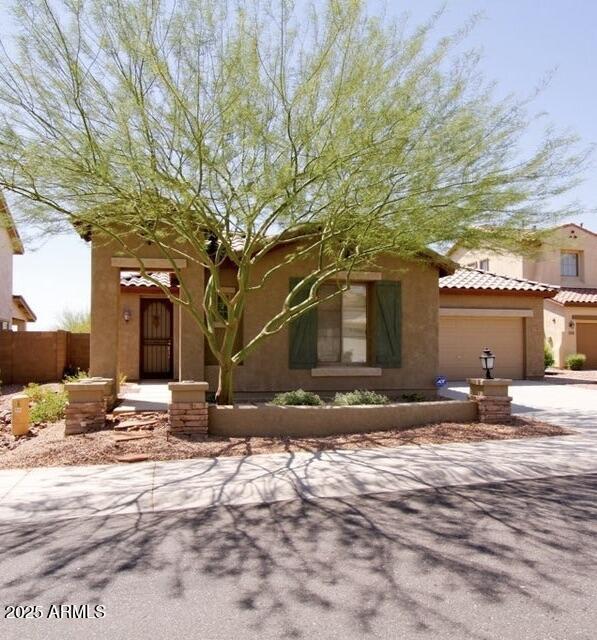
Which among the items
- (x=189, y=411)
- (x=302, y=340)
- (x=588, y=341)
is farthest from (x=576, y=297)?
(x=189, y=411)

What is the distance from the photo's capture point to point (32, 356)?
1683cm

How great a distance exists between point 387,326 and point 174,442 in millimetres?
6206

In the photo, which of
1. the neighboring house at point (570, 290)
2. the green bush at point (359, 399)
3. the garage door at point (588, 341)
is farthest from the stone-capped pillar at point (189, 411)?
the garage door at point (588, 341)

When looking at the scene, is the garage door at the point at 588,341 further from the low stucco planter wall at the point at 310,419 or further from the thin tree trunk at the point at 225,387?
the thin tree trunk at the point at 225,387

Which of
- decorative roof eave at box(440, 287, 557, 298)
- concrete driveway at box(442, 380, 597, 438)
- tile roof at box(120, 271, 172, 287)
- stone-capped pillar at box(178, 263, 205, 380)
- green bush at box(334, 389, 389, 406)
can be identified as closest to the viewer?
green bush at box(334, 389, 389, 406)

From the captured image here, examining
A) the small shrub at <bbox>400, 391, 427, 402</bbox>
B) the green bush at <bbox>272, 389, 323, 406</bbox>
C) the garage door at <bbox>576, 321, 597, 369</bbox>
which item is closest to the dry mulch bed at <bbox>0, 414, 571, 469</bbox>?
the green bush at <bbox>272, 389, 323, 406</bbox>

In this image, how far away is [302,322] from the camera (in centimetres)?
1227

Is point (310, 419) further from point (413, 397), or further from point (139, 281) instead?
point (139, 281)

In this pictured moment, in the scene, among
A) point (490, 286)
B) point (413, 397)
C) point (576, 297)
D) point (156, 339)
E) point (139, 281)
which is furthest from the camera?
point (576, 297)

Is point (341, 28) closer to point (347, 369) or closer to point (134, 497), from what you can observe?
point (134, 497)

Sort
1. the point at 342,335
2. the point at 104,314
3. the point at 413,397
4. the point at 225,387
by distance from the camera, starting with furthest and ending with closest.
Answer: the point at 342,335 < the point at 413,397 < the point at 104,314 < the point at 225,387

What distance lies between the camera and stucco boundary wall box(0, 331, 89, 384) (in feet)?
54.7

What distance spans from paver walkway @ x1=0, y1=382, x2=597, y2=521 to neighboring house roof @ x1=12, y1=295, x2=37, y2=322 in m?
22.4

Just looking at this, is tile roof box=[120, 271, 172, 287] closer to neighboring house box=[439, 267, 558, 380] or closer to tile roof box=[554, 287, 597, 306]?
neighboring house box=[439, 267, 558, 380]
